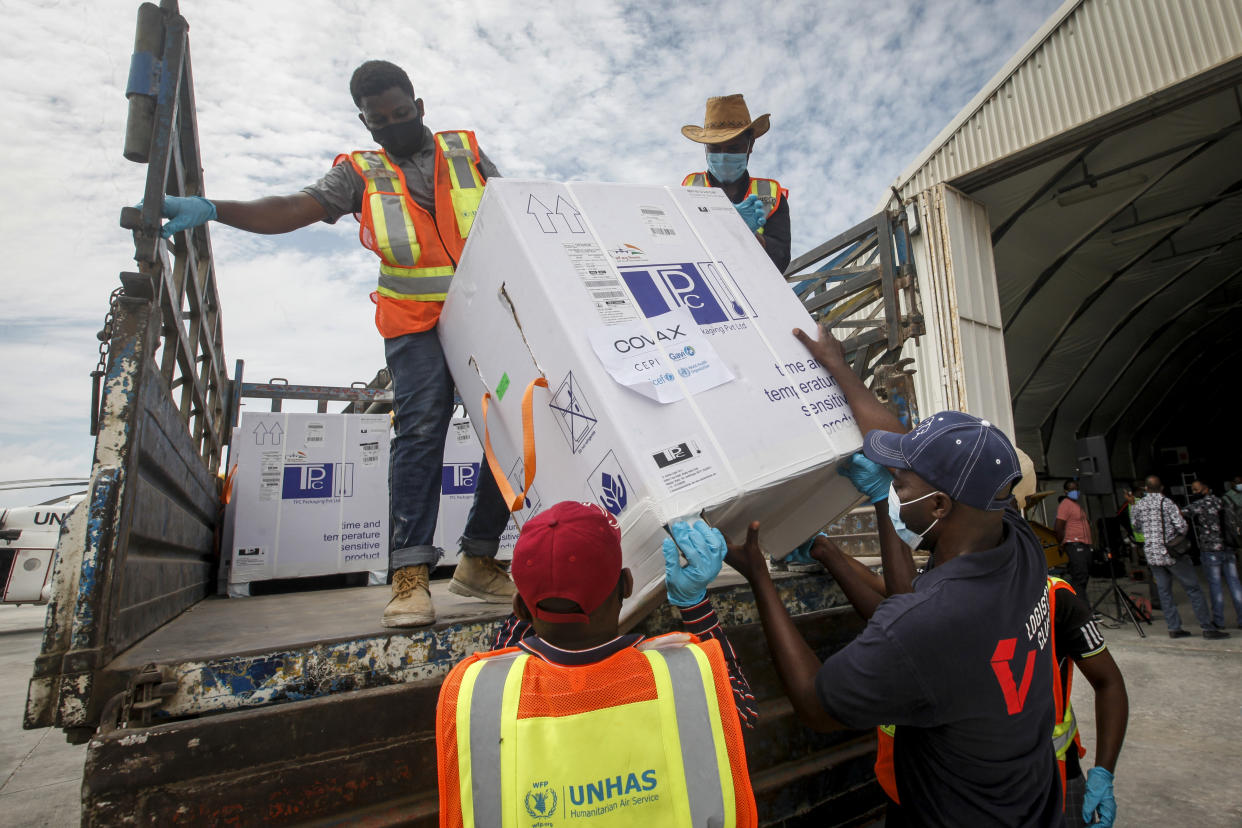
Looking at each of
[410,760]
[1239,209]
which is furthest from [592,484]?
[1239,209]

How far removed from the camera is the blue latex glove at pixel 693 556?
1.29 metres

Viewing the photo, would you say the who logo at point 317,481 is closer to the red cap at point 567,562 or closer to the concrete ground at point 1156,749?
the concrete ground at point 1156,749

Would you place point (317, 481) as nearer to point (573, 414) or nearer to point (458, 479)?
point (458, 479)

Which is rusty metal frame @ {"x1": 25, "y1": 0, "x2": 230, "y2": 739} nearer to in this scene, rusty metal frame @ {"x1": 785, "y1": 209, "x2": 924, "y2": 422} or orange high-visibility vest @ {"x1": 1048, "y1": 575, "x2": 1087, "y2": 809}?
orange high-visibility vest @ {"x1": 1048, "y1": 575, "x2": 1087, "y2": 809}

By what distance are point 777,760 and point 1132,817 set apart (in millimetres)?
2045

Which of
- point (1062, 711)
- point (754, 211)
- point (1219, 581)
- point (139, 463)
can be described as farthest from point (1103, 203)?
point (139, 463)

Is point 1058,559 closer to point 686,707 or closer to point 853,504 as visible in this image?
point 853,504

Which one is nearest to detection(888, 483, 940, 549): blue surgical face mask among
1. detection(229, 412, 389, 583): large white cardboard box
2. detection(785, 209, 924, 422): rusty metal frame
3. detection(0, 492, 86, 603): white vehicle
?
detection(785, 209, 924, 422): rusty metal frame

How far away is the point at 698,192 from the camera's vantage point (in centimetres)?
201

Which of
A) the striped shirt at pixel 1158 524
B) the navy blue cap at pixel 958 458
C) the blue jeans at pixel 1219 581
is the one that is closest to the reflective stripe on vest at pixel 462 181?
the navy blue cap at pixel 958 458

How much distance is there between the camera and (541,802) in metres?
1.04

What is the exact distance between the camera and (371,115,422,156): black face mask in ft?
7.21

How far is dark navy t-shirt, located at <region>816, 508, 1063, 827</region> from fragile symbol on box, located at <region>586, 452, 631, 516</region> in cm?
54

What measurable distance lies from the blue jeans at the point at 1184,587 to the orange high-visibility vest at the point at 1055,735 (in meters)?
6.37
